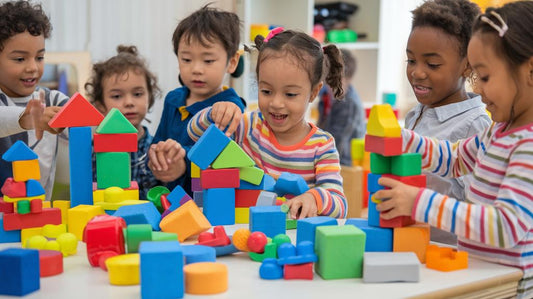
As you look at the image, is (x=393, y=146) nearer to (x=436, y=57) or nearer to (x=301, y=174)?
(x=301, y=174)

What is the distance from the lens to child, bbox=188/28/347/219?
1394 millimetres

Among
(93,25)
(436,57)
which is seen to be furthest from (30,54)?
(436,57)

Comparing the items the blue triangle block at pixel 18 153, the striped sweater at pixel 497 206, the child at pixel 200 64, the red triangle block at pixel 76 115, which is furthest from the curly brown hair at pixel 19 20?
the striped sweater at pixel 497 206

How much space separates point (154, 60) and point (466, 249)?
1.77m

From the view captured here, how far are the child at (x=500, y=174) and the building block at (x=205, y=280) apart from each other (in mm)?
325

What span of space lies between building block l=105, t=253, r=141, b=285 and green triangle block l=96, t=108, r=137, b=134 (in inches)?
16.0

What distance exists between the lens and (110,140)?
1262 mm

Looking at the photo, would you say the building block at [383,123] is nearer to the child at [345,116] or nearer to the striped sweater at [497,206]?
the striped sweater at [497,206]

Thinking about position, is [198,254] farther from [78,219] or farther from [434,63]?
[434,63]

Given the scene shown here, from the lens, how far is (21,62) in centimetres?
168

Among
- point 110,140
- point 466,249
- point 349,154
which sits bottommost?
point 349,154

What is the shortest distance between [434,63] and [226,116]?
533 millimetres

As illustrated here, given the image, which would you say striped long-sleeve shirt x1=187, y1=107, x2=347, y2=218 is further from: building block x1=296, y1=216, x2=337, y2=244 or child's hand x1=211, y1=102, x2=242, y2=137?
building block x1=296, y1=216, x2=337, y2=244

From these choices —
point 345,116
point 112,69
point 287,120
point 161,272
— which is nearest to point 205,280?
point 161,272
